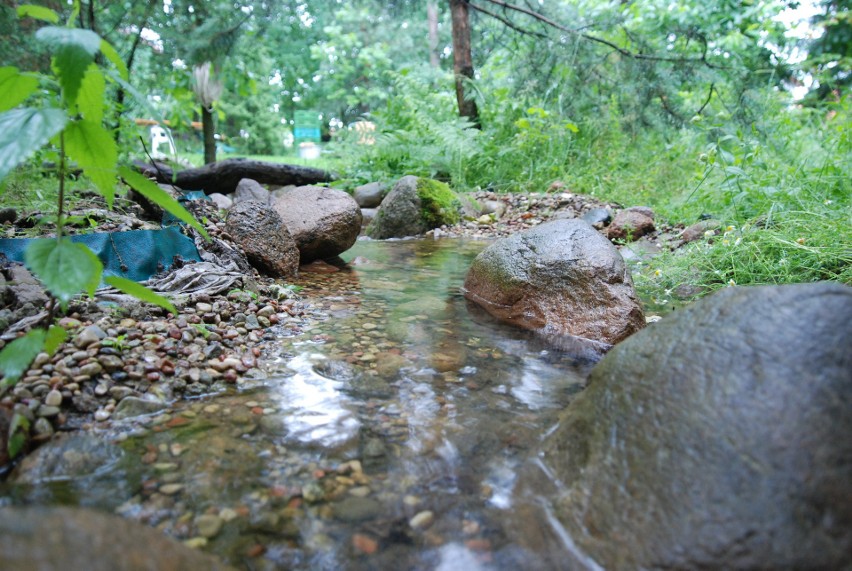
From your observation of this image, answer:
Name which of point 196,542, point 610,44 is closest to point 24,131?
point 196,542

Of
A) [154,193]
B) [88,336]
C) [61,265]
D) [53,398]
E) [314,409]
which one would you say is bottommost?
[314,409]

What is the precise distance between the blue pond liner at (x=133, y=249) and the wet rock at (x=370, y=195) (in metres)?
5.56

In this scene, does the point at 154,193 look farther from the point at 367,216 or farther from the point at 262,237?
the point at 367,216

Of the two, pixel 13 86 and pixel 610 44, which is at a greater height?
pixel 610 44

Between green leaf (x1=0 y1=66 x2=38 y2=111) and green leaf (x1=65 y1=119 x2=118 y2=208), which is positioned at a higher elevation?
green leaf (x1=0 y1=66 x2=38 y2=111)

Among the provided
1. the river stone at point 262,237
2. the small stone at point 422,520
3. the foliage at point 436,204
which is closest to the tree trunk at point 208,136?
the foliage at point 436,204

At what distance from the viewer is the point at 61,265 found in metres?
1.54

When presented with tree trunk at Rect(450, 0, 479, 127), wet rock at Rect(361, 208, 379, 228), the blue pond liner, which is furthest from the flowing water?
tree trunk at Rect(450, 0, 479, 127)

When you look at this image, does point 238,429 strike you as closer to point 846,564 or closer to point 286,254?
point 846,564

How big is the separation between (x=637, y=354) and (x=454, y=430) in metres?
0.77

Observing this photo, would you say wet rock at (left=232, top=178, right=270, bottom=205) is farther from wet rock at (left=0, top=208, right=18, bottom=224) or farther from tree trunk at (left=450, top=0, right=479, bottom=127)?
tree trunk at (left=450, top=0, right=479, bottom=127)

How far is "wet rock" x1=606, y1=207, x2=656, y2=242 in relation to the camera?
19.6ft

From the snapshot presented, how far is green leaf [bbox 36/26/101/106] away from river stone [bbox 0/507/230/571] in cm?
113

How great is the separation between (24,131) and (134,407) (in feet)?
3.70
